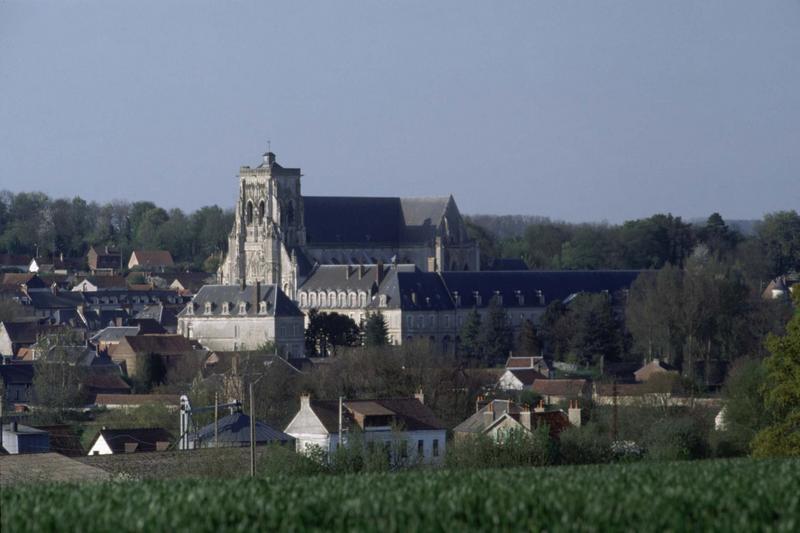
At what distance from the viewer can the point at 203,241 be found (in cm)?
14712

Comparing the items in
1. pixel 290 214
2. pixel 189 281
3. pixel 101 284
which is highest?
pixel 290 214

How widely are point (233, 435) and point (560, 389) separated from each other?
21.2 meters

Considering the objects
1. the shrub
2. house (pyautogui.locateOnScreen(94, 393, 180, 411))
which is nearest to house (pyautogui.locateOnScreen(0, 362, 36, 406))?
house (pyautogui.locateOnScreen(94, 393, 180, 411))

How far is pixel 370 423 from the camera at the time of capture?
39094 millimetres

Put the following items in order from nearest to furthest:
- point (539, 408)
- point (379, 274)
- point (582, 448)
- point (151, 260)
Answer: point (582, 448)
point (539, 408)
point (379, 274)
point (151, 260)

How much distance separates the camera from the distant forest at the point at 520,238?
379 feet

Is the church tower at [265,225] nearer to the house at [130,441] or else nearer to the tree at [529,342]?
the tree at [529,342]

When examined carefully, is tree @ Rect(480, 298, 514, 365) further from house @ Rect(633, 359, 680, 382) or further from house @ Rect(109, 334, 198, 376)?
house @ Rect(109, 334, 198, 376)

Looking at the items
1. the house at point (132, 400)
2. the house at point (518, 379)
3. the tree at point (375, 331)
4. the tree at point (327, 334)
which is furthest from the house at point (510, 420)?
the tree at point (327, 334)

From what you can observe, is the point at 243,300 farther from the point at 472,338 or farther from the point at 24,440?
the point at 24,440

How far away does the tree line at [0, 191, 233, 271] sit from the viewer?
147 meters

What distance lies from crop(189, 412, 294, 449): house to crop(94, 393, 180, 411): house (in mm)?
11810

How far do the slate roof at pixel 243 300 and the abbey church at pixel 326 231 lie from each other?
34.5 feet

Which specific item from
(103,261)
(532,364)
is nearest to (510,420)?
(532,364)
